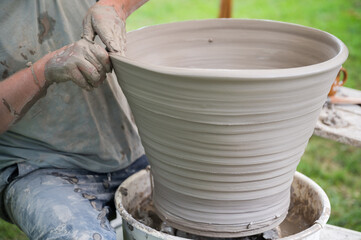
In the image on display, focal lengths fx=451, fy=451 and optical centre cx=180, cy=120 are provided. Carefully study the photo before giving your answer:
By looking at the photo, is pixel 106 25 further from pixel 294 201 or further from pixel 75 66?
pixel 294 201

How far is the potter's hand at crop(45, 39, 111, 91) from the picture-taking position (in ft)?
4.37

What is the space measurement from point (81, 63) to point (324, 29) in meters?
4.44

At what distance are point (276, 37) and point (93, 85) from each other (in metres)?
0.69

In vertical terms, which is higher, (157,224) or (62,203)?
(62,203)

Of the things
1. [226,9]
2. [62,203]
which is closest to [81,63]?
[62,203]

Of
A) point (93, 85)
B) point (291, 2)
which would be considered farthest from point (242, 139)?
point (291, 2)

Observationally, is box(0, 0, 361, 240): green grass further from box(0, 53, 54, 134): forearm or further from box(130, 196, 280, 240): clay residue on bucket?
box(0, 53, 54, 134): forearm

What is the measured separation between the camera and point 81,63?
1.33 metres

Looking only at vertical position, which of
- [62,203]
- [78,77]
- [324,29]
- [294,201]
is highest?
[78,77]

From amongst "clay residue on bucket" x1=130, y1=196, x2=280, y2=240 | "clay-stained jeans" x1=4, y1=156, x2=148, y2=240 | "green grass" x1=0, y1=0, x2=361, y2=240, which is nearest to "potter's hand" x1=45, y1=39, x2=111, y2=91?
"clay-stained jeans" x1=4, y1=156, x2=148, y2=240

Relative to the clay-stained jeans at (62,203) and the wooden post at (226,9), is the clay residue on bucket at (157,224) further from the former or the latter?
the wooden post at (226,9)

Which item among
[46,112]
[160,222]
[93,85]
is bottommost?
[160,222]

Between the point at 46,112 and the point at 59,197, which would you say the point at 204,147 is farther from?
the point at 46,112

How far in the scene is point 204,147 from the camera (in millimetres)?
1241
